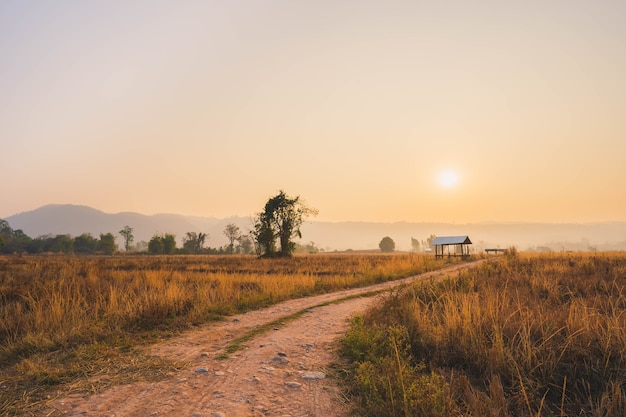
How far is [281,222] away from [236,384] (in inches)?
2467

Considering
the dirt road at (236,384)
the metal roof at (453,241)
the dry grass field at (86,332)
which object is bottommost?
the dirt road at (236,384)

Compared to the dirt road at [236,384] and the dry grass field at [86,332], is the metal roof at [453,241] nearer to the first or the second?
the dry grass field at [86,332]

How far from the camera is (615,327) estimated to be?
593cm

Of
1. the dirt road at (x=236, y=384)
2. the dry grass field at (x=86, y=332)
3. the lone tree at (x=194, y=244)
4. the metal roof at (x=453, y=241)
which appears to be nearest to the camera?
the dirt road at (x=236, y=384)

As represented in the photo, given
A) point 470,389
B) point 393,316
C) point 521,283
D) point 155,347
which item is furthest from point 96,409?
point 521,283

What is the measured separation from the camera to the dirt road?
15.5 ft

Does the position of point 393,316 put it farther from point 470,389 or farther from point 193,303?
point 193,303

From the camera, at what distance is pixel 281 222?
68062 mm

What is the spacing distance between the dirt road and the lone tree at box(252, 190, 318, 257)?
5744cm

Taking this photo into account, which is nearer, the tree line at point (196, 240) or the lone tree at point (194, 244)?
the tree line at point (196, 240)

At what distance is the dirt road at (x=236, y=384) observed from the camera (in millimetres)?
4730

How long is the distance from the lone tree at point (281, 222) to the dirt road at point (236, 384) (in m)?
57.4

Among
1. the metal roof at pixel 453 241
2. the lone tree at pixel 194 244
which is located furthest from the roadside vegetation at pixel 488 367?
the lone tree at pixel 194 244

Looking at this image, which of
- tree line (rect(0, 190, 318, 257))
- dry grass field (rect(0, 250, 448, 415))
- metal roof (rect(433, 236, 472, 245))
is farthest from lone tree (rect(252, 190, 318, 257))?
dry grass field (rect(0, 250, 448, 415))
